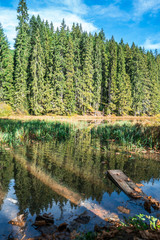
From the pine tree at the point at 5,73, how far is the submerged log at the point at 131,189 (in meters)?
28.5

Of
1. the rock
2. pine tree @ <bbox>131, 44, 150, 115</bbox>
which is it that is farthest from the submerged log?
pine tree @ <bbox>131, 44, 150, 115</bbox>

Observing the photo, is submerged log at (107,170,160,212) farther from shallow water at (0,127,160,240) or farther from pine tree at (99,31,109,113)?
pine tree at (99,31,109,113)

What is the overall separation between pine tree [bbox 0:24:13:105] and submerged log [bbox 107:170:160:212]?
2853cm

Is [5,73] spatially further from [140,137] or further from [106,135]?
[140,137]

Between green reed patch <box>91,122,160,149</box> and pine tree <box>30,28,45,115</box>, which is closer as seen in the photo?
green reed patch <box>91,122,160,149</box>

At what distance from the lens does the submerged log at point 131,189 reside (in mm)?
3336

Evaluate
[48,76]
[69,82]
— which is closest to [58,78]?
[48,76]

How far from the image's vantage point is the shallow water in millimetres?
3064

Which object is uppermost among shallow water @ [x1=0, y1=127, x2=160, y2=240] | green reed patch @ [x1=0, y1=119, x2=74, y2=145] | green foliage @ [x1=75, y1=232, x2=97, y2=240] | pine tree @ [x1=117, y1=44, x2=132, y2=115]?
pine tree @ [x1=117, y1=44, x2=132, y2=115]

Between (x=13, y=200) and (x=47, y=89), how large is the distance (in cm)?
3107

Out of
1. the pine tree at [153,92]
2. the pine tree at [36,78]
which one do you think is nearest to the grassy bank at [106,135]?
the pine tree at [36,78]

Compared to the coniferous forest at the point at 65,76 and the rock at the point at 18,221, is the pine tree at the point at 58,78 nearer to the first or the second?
the coniferous forest at the point at 65,76

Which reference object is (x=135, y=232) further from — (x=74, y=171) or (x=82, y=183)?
(x=74, y=171)

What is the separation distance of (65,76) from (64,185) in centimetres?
3325
